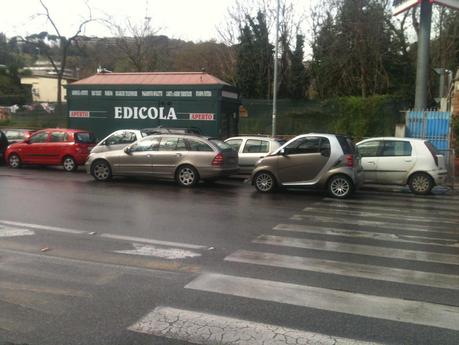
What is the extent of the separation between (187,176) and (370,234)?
6.90m

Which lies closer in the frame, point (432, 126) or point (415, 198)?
point (415, 198)

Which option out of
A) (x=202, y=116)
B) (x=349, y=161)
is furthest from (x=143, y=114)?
(x=349, y=161)

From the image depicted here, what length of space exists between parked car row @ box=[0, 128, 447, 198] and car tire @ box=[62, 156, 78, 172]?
6.89 ft

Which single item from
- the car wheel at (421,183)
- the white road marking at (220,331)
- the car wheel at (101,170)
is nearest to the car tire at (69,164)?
the car wheel at (101,170)

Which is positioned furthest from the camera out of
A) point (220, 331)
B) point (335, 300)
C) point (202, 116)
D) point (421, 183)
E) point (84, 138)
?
point (202, 116)

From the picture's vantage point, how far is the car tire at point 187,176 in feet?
46.2

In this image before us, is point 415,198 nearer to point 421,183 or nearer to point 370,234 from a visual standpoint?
point 421,183

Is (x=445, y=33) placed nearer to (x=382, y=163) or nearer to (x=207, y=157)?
(x=382, y=163)

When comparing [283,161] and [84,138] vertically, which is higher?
[84,138]

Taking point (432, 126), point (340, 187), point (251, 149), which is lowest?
point (340, 187)

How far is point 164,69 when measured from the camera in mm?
44469

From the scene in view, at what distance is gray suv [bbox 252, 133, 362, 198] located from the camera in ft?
40.7

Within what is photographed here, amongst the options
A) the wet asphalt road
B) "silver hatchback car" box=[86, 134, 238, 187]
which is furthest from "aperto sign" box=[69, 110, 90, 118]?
the wet asphalt road

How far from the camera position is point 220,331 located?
164 inches
